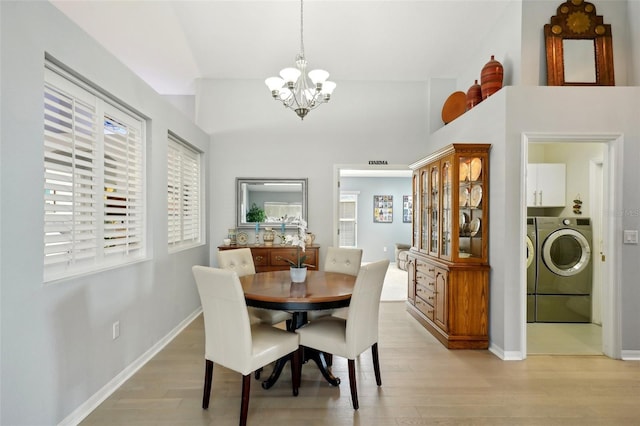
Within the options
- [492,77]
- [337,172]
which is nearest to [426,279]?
[337,172]

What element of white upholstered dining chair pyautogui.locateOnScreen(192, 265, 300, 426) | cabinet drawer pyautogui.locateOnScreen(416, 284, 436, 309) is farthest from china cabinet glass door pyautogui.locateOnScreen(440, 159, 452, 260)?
white upholstered dining chair pyautogui.locateOnScreen(192, 265, 300, 426)

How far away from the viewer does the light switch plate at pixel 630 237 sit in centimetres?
295

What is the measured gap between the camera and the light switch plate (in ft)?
9.68

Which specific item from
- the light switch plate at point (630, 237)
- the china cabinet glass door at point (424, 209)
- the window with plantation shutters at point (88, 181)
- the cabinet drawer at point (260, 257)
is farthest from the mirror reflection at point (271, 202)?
the light switch plate at point (630, 237)

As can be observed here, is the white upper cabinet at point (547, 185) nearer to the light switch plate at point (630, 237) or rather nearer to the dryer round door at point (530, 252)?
the dryer round door at point (530, 252)

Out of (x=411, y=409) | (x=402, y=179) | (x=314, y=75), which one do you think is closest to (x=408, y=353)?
(x=411, y=409)

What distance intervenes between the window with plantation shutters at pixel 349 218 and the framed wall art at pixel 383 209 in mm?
553

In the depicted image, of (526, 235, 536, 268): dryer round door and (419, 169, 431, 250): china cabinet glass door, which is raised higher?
(419, 169, 431, 250): china cabinet glass door

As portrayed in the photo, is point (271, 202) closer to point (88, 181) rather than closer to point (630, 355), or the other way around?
point (88, 181)

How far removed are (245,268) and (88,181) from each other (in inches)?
60.2

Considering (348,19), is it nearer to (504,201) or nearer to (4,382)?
(504,201)

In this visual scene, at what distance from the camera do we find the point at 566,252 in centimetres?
400

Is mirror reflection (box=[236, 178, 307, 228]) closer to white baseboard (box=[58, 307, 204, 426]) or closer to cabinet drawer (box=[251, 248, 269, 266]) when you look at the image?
cabinet drawer (box=[251, 248, 269, 266])

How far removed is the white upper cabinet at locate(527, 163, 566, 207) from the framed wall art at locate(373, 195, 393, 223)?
4.85 meters
